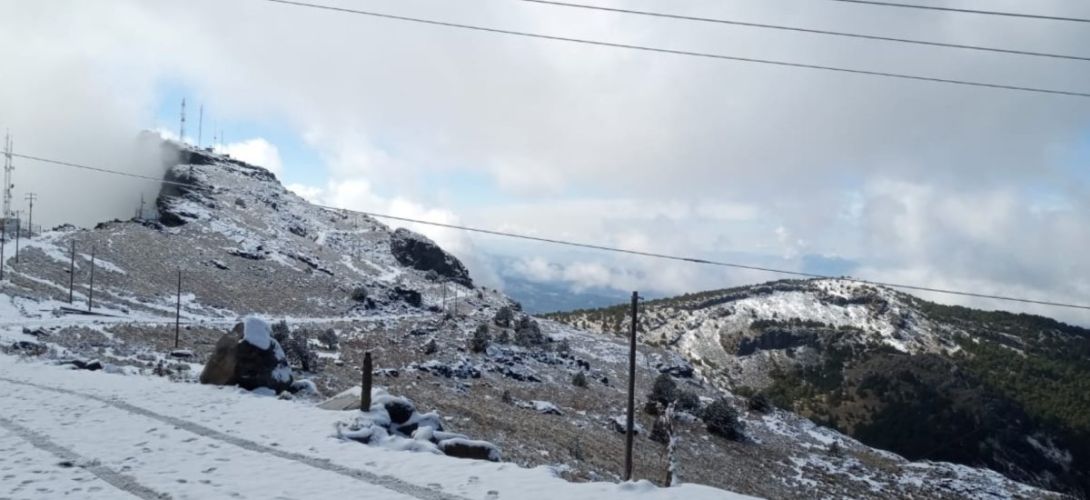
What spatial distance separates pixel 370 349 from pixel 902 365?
104 m

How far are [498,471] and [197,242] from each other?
9668 centimetres

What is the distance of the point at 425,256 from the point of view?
138250mm

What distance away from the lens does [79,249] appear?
78688 mm

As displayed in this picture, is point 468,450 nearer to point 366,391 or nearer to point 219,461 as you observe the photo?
point 366,391

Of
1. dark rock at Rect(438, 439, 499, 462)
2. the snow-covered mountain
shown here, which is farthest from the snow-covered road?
dark rock at Rect(438, 439, 499, 462)

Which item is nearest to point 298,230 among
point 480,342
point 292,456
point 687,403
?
point 480,342

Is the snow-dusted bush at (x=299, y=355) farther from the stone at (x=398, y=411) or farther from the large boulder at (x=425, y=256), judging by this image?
the large boulder at (x=425, y=256)

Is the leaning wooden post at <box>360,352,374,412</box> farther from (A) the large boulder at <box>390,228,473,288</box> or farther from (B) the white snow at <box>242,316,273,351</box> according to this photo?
(A) the large boulder at <box>390,228,473,288</box>

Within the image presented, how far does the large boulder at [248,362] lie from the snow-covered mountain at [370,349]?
1157mm

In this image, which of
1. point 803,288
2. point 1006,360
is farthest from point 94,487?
point 803,288

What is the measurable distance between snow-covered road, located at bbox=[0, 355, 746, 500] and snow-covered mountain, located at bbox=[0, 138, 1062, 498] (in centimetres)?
20

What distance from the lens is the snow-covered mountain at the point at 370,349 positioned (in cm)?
2400

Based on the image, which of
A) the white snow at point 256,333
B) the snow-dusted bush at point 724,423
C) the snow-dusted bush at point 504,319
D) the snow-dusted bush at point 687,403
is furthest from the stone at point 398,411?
the snow-dusted bush at point 504,319

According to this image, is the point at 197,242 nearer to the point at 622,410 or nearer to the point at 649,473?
the point at 622,410
